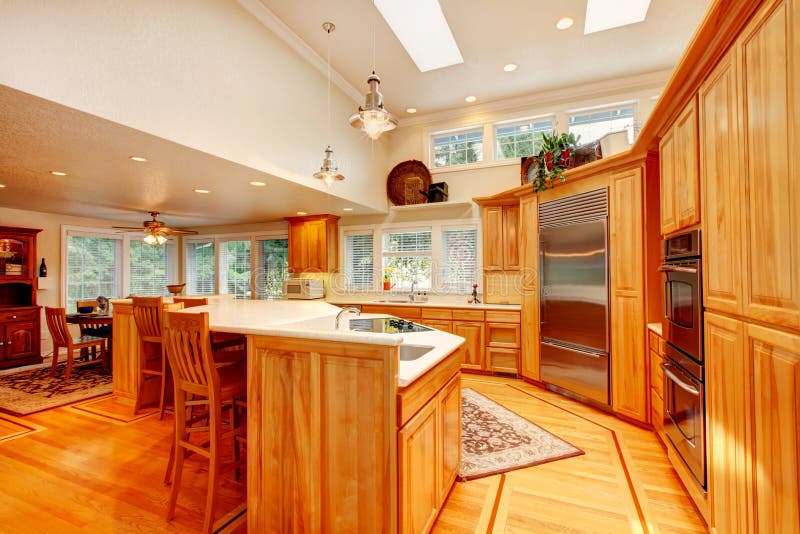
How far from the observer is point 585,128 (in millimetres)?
4664

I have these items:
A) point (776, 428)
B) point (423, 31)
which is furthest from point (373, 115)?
point (776, 428)

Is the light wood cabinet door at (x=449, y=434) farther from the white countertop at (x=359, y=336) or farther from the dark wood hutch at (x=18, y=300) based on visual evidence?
the dark wood hutch at (x=18, y=300)

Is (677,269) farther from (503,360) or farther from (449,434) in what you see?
(503,360)

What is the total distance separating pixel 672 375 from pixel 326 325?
221 cm

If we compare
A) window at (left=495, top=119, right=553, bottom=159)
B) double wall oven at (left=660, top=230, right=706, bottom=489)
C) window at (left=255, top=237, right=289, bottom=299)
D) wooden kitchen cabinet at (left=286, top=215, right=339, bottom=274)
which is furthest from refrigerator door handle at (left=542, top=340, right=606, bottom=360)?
window at (left=255, top=237, right=289, bottom=299)

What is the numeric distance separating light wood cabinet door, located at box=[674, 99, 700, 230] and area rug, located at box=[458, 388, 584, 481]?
1.82m

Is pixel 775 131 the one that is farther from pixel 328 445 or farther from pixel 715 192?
pixel 328 445

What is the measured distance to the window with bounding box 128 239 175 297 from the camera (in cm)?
708

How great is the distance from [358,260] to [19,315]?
5129 millimetres

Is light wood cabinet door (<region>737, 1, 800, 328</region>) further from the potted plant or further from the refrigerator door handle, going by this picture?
the potted plant

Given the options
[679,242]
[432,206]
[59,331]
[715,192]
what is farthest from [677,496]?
[59,331]

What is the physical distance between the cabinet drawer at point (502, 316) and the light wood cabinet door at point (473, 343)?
0.16 metres

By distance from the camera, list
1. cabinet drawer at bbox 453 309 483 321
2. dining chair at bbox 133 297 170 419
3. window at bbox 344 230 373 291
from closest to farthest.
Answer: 1. dining chair at bbox 133 297 170 419
2. cabinet drawer at bbox 453 309 483 321
3. window at bbox 344 230 373 291

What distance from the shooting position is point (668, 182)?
235 cm
